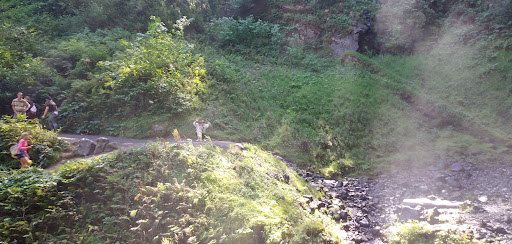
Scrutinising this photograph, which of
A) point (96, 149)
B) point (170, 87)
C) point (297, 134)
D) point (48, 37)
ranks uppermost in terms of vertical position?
point (48, 37)

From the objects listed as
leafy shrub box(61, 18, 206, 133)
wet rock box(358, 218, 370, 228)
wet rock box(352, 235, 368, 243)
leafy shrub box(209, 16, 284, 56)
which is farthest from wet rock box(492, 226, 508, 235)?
leafy shrub box(209, 16, 284, 56)

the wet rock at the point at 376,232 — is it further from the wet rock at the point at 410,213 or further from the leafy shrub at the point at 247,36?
the leafy shrub at the point at 247,36

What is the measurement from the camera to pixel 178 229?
21.9 feet

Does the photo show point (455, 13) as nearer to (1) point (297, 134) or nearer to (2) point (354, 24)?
(2) point (354, 24)

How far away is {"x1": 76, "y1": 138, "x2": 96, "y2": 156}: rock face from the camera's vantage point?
1042 cm

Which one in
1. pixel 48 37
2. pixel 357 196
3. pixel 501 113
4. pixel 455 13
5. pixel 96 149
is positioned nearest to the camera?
pixel 96 149

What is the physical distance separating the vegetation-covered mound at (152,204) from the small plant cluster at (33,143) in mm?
2458

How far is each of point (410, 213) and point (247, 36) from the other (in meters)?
17.0

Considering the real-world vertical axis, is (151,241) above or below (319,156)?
above

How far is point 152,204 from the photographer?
7.22 meters

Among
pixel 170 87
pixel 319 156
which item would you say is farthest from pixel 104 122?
pixel 319 156

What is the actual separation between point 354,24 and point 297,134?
41.2 ft

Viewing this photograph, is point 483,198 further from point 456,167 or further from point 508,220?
point 456,167

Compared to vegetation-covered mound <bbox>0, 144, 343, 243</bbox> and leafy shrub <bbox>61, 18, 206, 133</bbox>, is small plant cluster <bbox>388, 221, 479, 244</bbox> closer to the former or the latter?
vegetation-covered mound <bbox>0, 144, 343, 243</bbox>
